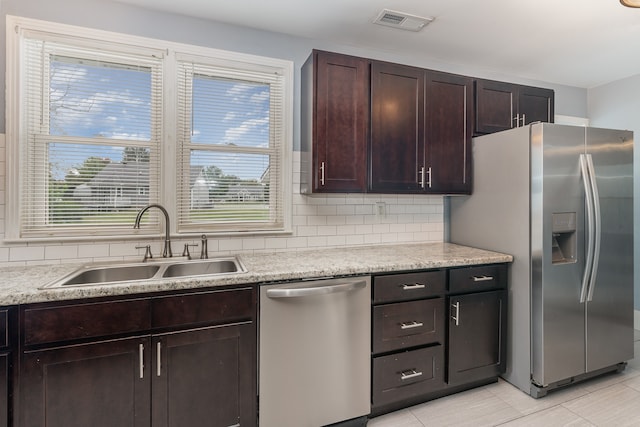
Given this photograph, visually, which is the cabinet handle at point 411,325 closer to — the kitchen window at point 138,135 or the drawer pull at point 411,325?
the drawer pull at point 411,325

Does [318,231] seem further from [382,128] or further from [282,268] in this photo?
[382,128]

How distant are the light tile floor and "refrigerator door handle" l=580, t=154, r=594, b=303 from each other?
0.66 meters

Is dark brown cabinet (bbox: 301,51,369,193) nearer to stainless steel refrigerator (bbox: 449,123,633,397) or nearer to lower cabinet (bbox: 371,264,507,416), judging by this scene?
lower cabinet (bbox: 371,264,507,416)

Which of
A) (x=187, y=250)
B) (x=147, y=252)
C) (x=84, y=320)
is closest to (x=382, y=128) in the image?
(x=187, y=250)

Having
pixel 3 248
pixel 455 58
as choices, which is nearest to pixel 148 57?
Result: pixel 3 248

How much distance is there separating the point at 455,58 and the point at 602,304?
89.7 inches

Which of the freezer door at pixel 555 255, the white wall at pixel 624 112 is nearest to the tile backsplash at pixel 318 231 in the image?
the freezer door at pixel 555 255

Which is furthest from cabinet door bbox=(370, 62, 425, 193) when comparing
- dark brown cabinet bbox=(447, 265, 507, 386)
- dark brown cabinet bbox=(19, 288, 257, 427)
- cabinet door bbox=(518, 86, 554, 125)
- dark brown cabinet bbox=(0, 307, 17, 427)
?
dark brown cabinet bbox=(0, 307, 17, 427)

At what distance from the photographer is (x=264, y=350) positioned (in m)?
1.68

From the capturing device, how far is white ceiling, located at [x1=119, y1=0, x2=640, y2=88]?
2.07 meters

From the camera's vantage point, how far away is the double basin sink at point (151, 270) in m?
1.85

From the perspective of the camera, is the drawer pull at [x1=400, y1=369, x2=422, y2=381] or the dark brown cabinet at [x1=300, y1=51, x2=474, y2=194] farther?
the dark brown cabinet at [x1=300, y1=51, x2=474, y2=194]

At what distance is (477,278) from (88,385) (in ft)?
7.42

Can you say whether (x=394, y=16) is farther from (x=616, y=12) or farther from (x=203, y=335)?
(x=203, y=335)
